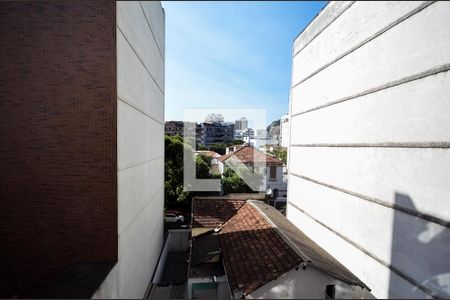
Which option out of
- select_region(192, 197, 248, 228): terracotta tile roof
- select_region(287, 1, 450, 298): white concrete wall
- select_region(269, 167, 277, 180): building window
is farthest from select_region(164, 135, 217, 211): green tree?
select_region(287, 1, 450, 298): white concrete wall

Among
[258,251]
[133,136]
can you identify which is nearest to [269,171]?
[258,251]

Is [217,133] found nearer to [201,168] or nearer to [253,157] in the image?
[253,157]

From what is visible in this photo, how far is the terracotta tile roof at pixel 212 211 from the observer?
8461 millimetres

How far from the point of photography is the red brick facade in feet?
11.6

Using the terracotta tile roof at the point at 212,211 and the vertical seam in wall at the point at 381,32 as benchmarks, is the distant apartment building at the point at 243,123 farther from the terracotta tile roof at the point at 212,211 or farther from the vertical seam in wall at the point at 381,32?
the vertical seam in wall at the point at 381,32

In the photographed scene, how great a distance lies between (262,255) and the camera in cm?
519

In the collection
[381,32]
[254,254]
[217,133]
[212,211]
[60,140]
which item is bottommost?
[212,211]

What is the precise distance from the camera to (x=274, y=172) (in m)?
15.4

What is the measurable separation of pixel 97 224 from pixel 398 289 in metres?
5.35

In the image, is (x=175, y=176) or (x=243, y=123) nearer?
(x=175, y=176)

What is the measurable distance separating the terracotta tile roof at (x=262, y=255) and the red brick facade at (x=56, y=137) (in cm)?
255

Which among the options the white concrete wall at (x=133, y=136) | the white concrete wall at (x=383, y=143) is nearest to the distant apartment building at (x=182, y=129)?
the white concrete wall at (x=133, y=136)

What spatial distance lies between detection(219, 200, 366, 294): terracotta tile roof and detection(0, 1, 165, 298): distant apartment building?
228 cm

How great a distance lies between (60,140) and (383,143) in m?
5.77
